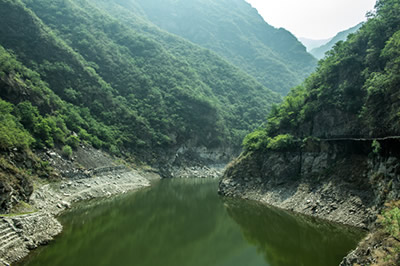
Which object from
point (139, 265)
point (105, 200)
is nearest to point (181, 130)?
point (105, 200)

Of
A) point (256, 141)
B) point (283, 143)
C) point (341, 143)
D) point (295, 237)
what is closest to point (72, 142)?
point (256, 141)

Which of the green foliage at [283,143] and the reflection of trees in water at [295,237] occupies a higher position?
A: the green foliage at [283,143]

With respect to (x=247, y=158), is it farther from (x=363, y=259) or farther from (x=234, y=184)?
(x=363, y=259)

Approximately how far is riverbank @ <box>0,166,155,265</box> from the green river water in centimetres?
91

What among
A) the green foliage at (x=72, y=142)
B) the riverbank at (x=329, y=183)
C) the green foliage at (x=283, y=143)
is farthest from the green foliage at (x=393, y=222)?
the green foliage at (x=72, y=142)

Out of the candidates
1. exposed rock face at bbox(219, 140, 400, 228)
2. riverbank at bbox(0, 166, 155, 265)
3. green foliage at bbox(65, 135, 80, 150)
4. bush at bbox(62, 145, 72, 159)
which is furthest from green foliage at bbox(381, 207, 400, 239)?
green foliage at bbox(65, 135, 80, 150)

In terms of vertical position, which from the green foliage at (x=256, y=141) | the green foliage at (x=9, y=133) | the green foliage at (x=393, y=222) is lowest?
the green foliage at (x=9, y=133)

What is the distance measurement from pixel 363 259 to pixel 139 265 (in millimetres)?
12174

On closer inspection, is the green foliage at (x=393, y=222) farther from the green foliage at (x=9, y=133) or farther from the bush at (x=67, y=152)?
the bush at (x=67, y=152)

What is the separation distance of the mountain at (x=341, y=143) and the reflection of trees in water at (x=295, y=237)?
87.9 inches

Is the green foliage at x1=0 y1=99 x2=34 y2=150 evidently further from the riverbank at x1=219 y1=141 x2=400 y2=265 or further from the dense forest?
the dense forest

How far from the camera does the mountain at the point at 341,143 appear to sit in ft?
86.8

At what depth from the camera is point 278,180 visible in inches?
1588

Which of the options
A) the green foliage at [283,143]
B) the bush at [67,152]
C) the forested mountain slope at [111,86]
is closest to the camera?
the green foliage at [283,143]
